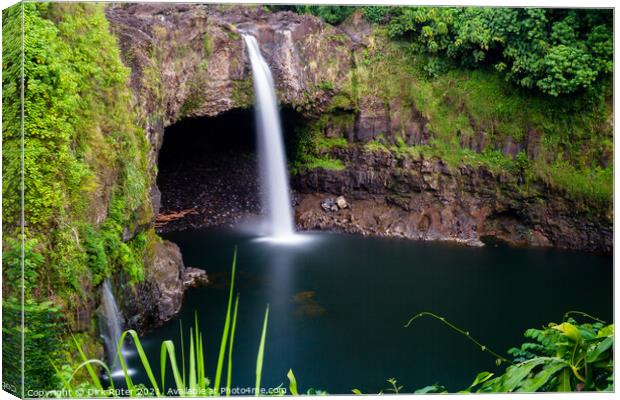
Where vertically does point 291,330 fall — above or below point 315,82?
below

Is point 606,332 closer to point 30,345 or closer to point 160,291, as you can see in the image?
point 30,345

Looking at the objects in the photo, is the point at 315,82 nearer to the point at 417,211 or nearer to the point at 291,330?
the point at 417,211

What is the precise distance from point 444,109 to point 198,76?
4713 millimetres

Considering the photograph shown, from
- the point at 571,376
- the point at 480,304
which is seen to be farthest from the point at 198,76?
the point at 571,376

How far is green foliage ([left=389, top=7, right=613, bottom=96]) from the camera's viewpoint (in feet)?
31.1

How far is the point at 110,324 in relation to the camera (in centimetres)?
641

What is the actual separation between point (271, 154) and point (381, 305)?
6.88 metres

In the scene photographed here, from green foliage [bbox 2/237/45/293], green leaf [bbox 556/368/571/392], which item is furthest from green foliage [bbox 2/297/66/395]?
green leaf [bbox 556/368/571/392]

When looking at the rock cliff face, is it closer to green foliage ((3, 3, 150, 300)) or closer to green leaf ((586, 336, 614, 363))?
green foliage ((3, 3, 150, 300))

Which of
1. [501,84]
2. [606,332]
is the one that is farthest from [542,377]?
→ [501,84]

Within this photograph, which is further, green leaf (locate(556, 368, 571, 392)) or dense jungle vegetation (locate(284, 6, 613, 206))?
dense jungle vegetation (locate(284, 6, 613, 206))

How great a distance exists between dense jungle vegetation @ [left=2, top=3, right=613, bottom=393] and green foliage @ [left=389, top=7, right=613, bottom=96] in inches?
1.1

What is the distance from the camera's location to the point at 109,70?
275 inches

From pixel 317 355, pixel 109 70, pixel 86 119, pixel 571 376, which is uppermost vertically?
pixel 109 70
